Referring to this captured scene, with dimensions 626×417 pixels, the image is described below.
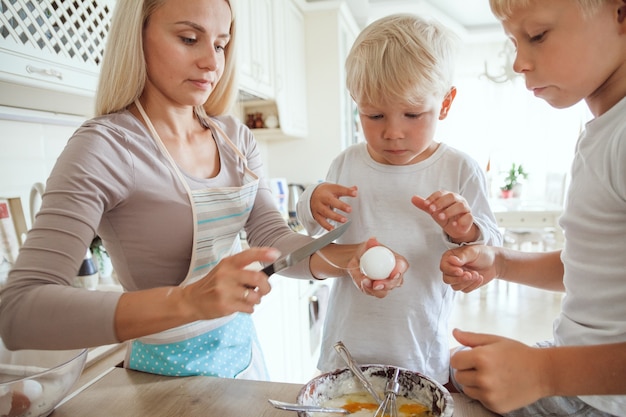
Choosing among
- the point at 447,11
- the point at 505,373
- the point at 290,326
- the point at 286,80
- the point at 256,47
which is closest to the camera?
the point at 505,373

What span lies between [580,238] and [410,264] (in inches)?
13.0

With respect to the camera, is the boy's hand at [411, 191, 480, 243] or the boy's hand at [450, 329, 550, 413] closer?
the boy's hand at [450, 329, 550, 413]

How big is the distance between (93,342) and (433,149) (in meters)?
0.76

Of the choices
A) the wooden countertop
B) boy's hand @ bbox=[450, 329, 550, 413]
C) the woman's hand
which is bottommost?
the wooden countertop

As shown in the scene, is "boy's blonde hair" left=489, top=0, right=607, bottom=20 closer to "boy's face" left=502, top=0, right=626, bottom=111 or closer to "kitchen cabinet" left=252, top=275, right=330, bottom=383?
"boy's face" left=502, top=0, right=626, bottom=111

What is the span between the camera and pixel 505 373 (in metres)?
0.49

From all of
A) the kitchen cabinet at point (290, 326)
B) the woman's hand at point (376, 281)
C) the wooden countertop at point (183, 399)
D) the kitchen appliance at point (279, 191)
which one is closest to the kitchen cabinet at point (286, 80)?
the kitchen appliance at point (279, 191)

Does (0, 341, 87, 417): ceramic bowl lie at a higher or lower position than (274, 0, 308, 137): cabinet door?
lower

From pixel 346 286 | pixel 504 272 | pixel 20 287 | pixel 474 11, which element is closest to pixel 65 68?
pixel 20 287

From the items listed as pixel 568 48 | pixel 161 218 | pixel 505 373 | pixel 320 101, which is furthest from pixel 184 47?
pixel 320 101

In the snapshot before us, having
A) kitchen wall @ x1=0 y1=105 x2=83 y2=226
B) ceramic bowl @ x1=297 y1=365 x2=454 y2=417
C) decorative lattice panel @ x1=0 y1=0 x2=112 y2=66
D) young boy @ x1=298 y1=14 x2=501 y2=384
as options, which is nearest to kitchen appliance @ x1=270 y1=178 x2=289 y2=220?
kitchen wall @ x1=0 y1=105 x2=83 y2=226

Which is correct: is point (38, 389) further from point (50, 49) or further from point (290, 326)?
point (290, 326)

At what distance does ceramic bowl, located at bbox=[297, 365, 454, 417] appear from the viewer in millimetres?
576

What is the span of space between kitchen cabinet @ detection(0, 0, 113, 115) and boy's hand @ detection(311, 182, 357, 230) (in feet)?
2.47
